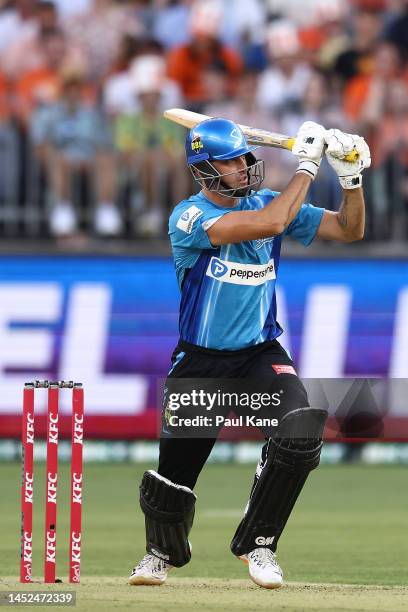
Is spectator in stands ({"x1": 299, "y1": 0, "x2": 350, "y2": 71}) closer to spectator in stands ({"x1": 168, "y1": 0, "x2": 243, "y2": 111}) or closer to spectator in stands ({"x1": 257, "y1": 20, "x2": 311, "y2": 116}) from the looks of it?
spectator in stands ({"x1": 257, "y1": 20, "x2": 311, "y2": 116})

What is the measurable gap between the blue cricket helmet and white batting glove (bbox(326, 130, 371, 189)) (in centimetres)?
41

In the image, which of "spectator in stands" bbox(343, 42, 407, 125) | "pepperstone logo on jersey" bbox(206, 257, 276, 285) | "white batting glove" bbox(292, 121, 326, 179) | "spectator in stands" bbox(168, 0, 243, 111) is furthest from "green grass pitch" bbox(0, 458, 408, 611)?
"spectator in stands" bbox(168, 0, 243, 111)

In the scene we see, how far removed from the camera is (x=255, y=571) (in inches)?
282

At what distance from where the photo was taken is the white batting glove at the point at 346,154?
23.2 feet

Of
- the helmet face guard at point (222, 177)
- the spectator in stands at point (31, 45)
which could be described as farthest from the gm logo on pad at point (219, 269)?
the spectator in stands at point (31, 45)

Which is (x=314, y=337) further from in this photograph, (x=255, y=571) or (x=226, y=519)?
(x=255, y=571)

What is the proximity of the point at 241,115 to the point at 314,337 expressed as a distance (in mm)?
2244

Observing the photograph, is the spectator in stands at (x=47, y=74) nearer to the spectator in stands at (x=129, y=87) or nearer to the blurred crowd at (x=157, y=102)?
the blurred crowd at (x=157, y=102)

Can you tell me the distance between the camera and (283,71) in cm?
1503

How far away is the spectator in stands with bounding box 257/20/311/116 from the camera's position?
14.8 meters

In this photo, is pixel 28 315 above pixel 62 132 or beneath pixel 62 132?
beneath

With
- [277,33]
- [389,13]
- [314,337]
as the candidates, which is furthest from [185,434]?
[389,13]

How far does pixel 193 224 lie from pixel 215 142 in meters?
0.42

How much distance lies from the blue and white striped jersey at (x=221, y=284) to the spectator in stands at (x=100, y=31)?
28.0 ft
